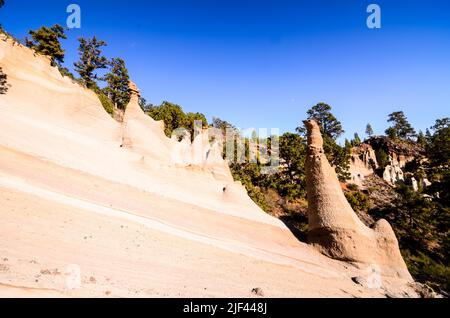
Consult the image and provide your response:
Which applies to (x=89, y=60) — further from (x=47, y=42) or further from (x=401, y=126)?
(x=401, y=126)

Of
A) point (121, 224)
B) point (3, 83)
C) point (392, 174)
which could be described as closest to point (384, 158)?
point (392, 174)

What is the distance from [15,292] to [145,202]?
19.9 ft

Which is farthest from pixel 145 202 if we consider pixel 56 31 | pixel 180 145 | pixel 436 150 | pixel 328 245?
pixel 436 150

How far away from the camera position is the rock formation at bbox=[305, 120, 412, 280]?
11531 millimetres

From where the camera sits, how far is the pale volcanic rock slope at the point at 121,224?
620 centimetres

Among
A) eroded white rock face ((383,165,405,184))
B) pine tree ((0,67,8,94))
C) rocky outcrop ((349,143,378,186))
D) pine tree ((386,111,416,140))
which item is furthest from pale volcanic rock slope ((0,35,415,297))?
pine tree ((386,111,416,140))

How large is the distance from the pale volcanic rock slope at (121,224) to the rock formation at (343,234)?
1.73ft

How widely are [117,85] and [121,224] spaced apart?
42426 millimetres

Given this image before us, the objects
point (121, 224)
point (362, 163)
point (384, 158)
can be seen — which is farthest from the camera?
point (362, 163)

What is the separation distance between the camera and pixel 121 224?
887cm

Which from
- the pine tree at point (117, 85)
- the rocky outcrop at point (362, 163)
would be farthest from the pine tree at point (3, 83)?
the rocky outcrop at point (362, 163)

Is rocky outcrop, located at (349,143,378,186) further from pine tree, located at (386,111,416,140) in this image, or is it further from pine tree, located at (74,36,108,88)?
pine tree, located at (74,36,108,88)

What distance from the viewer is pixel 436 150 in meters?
41.6
